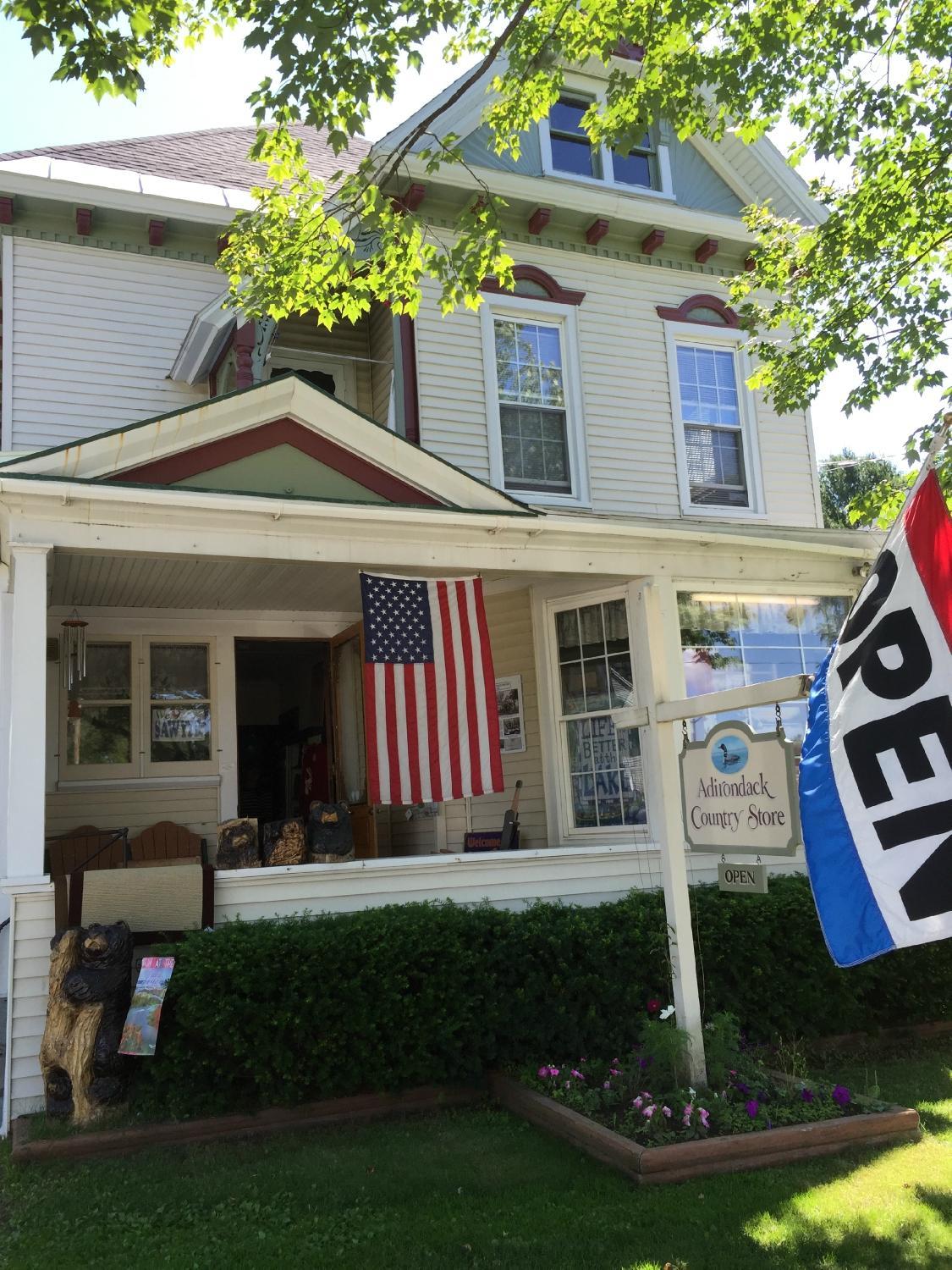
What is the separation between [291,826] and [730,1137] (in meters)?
4.31

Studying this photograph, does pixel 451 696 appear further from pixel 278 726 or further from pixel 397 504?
pixel 278 726

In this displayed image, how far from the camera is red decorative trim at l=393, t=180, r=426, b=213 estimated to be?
34.2ft

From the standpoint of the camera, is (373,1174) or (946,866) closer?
(946,866)

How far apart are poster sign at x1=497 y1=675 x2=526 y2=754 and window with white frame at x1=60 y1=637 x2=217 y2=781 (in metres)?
2.87

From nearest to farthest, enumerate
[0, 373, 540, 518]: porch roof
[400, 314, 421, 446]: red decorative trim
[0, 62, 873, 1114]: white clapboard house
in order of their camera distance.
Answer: [0, 373, 540, 518]: porch roof
[0, 62, 873, 1114]: white clapboard house
[400, 314, 421, 446]: red decorative trim

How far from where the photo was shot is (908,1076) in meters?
7.30

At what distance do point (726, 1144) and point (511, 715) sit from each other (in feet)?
Result: 18.7

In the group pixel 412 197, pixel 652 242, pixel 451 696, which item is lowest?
pixel 451 696

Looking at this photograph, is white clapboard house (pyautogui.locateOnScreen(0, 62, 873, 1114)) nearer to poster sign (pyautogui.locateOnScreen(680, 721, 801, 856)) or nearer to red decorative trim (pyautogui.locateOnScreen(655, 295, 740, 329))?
red decorative trim (pyautogui.locateOnScreen(655, 295, 740, 329))

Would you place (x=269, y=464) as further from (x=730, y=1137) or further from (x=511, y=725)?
(x=730, y=1137)

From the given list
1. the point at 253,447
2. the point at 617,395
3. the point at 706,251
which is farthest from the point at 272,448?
the point at 706,251

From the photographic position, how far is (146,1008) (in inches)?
238

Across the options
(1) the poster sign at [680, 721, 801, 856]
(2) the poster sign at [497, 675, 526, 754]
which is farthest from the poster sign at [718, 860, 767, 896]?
(2) the poster sign at [497, 675, 526, 754]

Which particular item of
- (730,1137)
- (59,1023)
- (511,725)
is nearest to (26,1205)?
(59,1023)
